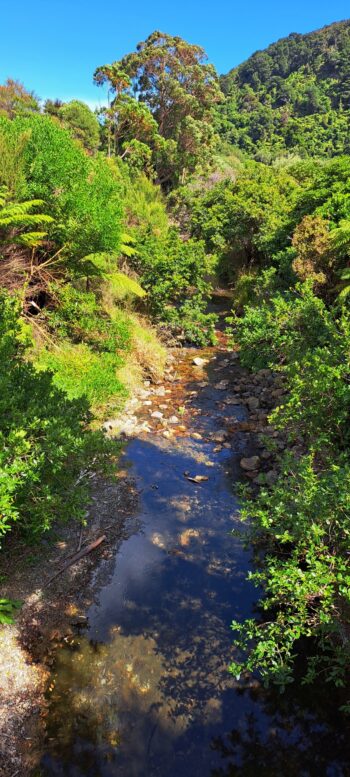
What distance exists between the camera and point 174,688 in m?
5.05

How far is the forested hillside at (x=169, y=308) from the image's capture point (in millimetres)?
4727

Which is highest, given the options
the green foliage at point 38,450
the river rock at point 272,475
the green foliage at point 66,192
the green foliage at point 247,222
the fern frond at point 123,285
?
the green foliage at point 247,222

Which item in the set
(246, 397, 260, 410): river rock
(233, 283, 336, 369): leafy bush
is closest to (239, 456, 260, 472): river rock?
(233, 283, 336, 369): leafy bush

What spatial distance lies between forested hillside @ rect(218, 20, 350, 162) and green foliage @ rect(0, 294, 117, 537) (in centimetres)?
6479

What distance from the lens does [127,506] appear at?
823 centimetres

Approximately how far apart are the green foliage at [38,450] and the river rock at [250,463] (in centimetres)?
430

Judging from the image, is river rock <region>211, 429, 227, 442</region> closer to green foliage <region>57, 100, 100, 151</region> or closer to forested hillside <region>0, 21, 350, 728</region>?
forested hillside <region>0, 21, 350, 728</region>

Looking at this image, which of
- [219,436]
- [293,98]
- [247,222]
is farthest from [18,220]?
[293,98]

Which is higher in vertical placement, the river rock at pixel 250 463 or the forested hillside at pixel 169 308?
the forested hillside at pixel 169 308

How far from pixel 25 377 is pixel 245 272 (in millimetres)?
18363

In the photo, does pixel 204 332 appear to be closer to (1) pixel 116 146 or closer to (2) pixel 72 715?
(2) pixel 72 715

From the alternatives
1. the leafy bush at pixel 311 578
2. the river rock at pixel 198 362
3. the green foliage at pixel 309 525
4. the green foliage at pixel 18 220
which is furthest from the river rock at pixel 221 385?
the leafy bush at pixel 311 578

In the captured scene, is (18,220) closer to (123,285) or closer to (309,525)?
(123,285)

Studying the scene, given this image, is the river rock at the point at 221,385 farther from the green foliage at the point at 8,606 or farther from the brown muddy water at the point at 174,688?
the green foliage at the point at 8,606
